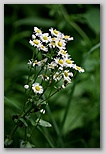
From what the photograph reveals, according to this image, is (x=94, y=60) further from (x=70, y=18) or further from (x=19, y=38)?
(x=19, y=38)

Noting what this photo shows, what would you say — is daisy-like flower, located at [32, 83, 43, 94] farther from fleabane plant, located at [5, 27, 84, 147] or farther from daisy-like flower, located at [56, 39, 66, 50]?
daisy-like flower, located at [56, 39, 66, 50]

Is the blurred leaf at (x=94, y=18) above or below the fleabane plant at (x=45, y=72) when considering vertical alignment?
above

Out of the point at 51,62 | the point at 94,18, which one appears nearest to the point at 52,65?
the point at 51,62

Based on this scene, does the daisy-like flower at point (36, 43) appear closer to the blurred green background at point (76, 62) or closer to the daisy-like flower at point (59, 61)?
the daisy-like flower at point (59, 61)

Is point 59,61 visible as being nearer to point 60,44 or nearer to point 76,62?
point 60,44

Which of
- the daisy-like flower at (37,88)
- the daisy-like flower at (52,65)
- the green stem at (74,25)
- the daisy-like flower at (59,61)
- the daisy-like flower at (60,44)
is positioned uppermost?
the green stem at (74,25)

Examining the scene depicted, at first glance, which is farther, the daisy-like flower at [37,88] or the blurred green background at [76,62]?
the blurred green background at [76,62]

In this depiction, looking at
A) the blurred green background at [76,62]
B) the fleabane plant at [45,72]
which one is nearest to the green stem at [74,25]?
the blurred green background at [76,62]

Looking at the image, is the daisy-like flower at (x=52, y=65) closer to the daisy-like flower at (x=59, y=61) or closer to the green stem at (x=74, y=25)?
the daisy-like flower at (x=59, y=61)
